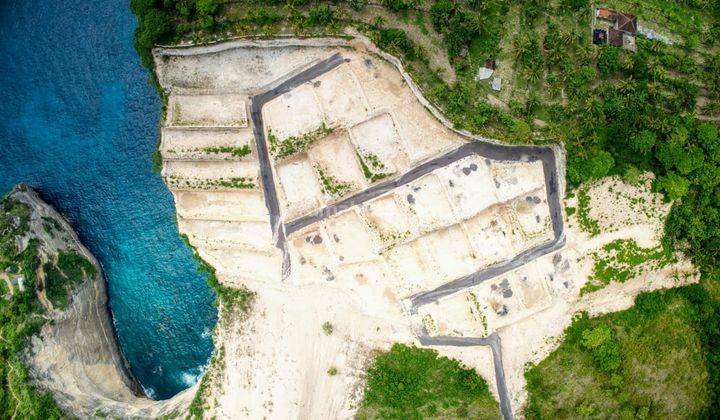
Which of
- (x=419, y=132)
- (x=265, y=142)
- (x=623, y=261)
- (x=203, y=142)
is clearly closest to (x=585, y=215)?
(x=623, y=261)

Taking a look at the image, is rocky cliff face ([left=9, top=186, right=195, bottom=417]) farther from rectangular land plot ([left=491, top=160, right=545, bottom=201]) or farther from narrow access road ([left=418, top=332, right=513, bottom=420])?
rectangular land plot ([left=491, top=160, right=545, bottom=201])

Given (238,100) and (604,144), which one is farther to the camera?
(238,100)

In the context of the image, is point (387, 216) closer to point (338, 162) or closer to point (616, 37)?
point (338, 162)

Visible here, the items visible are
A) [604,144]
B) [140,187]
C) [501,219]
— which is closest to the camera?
[604,144]

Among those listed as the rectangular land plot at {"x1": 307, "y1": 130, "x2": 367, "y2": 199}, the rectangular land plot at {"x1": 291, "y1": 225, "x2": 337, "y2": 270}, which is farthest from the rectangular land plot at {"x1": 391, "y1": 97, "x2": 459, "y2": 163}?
the rectangular land plot at {"x1": 291, "y1": 225, "x2": 337, "y2": 270}

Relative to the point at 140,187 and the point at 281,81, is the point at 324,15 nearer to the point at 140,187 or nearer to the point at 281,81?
the point at 281,81

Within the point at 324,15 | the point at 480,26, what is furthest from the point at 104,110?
the point at 480,26
